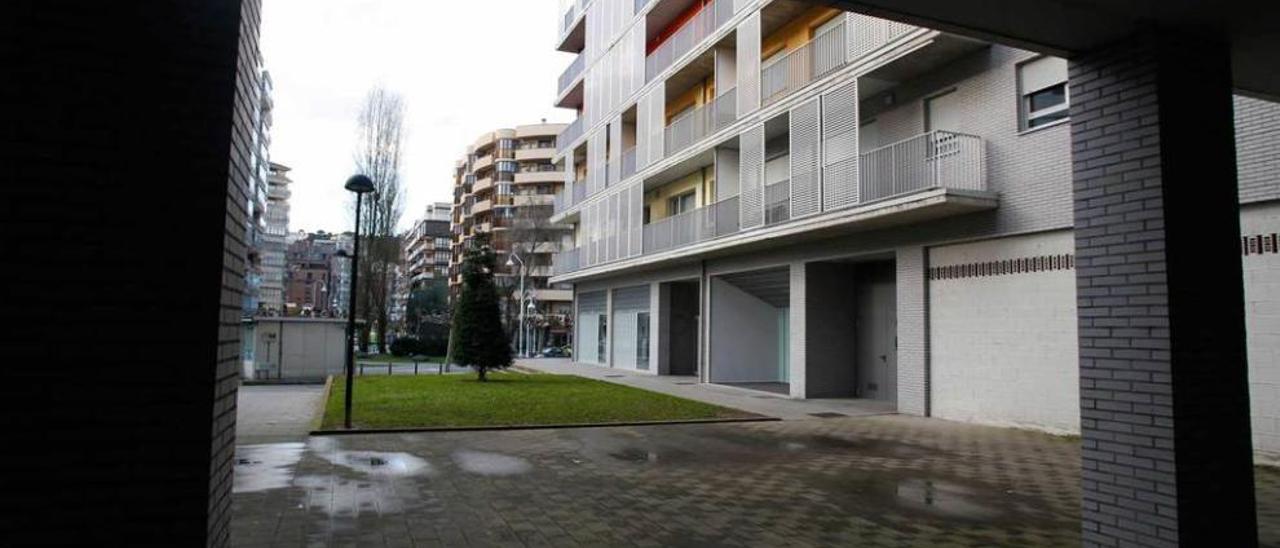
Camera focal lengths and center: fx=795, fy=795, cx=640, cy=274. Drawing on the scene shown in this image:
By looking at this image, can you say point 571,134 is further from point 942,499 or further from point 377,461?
point 942,499

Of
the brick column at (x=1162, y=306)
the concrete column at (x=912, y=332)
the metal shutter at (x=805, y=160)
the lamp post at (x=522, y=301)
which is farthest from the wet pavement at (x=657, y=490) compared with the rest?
the lamp post at (x=522, y=301)

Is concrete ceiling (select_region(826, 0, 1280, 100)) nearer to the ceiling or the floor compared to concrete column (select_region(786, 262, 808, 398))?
nearer to the ceiling

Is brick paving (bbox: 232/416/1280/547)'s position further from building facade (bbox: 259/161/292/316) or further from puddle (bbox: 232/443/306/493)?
building facade (bbox: 259/161/292/316)

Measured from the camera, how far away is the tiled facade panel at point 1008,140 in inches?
514

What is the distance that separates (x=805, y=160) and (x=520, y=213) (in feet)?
181

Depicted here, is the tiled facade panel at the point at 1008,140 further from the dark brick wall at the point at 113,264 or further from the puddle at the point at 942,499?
the dark brick wall at the point at 113,264

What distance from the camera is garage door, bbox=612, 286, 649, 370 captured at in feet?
100

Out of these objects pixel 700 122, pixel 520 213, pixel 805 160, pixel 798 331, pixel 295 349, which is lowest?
pixel 295 349

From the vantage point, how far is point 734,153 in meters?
23.3

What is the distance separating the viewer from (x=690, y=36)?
24609mm

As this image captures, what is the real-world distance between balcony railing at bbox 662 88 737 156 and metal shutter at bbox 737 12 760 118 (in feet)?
2.37

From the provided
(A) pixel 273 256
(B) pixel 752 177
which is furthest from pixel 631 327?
(A) pixel 273 256

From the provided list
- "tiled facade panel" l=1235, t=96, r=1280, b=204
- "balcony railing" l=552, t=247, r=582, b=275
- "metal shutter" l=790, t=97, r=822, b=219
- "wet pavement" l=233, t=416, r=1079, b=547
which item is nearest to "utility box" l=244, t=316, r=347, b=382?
"balcony railing" l=552, t=247, r=582, b=275

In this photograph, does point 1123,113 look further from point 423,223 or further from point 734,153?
point 423,223
